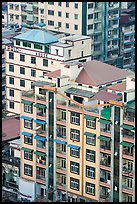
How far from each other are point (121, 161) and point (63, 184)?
229cm

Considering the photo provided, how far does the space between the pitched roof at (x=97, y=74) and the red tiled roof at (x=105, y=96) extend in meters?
1.08

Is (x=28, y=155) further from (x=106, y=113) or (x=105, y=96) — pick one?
(x=106, y=113)

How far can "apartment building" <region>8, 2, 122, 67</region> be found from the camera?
30781 mm

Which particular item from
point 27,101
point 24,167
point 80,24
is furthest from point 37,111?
point 80,24

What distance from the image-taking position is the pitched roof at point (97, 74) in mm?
20758

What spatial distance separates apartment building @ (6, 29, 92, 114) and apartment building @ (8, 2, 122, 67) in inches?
197

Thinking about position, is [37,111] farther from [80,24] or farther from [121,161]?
[80,24]

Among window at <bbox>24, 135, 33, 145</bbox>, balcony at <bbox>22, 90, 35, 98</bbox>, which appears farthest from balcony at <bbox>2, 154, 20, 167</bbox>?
balcony at <bbox>22, 90, 35, 98</bbox>

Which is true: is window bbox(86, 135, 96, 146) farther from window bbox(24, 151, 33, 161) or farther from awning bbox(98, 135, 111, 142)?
window bbox(24, 151, 33, 161)

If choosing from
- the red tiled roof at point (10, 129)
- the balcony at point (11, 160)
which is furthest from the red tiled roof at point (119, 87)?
the red tiled roof at point (10, 129)

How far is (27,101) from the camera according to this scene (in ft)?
67.6

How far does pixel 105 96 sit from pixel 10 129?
4786 millimetres

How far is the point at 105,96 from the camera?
1934 centimetres

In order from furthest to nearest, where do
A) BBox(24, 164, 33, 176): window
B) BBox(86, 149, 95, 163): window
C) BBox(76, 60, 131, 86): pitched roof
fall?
1. BBox(24, 164, 33, 176): window
2. BBox(76, 60, 131, 86): pitched roof
3. BBox(86, 149, 95, 163): window
